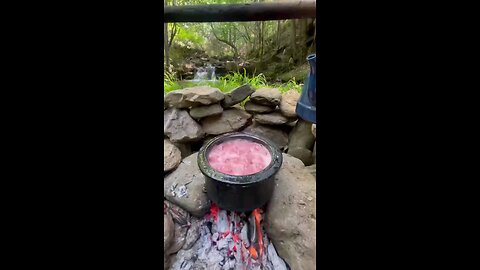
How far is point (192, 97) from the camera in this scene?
2.33 metres

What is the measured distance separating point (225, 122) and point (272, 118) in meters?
0.40

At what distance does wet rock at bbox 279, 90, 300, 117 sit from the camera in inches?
95.7

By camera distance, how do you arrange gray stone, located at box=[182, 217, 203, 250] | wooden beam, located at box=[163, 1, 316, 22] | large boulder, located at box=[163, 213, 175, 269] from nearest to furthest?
wooden beam, located at box=[163, 1, 316, 22]
large boulder, located at box=[163, 213, 175, 269]
gray stone, located at box=[182, 217, 203, 250]

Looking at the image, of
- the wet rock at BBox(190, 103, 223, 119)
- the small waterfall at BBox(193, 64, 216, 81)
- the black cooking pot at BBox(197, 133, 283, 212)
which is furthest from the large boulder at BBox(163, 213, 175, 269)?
the small waterfall at BBox(193, 64, 216, 81)

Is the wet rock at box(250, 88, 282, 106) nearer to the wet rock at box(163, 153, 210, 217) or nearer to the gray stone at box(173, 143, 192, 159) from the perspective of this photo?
the gray stone at box(173, 143, 192, 159)

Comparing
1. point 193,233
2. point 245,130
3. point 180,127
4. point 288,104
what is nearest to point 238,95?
point 245,130

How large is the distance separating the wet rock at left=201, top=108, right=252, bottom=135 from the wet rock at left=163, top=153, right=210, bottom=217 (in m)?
0.51
